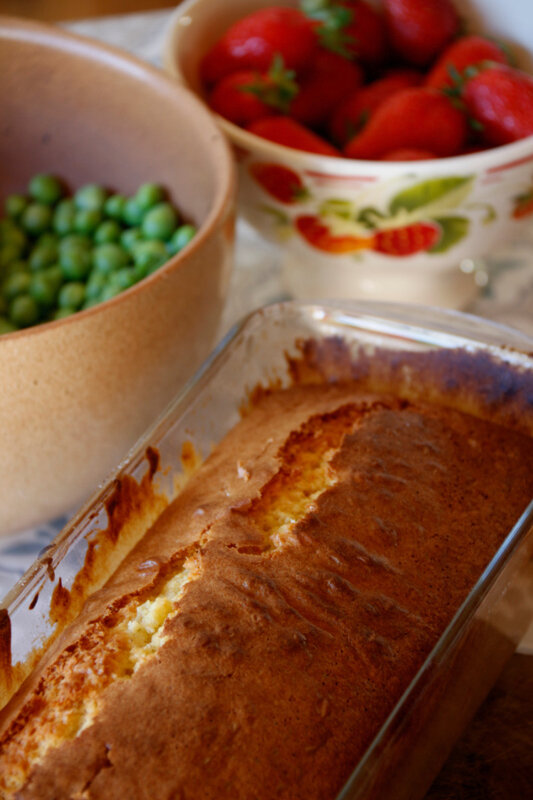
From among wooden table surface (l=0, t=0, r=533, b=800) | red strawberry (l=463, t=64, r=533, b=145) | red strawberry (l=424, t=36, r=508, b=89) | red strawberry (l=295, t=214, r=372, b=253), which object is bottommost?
wooden table surface (l=0, t=0, r=533, b=800)

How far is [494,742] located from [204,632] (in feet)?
1.04

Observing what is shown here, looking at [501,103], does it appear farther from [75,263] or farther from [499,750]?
[499,750]

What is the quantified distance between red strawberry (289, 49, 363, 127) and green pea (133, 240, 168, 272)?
0.94 feet

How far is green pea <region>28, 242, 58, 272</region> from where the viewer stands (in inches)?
44.8

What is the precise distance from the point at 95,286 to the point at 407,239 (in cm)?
40

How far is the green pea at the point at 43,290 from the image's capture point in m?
1.08

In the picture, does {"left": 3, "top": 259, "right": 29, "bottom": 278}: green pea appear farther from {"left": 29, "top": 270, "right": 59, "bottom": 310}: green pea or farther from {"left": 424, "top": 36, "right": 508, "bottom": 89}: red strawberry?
{"left": 424, "top": 36, "right": 508, "bottom": 89}: red strawberry

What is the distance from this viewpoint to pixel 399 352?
3.18 feet

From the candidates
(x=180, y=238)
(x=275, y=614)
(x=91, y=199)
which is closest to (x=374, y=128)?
(x=180, y=238)

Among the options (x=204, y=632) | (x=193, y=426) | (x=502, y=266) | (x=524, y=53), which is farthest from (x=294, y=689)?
(x=524, y=53)

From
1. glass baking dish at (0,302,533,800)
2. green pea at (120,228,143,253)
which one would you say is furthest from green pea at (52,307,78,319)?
glass baking dish at (0,302,533,800)

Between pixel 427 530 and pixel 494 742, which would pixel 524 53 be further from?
pixel 494 742

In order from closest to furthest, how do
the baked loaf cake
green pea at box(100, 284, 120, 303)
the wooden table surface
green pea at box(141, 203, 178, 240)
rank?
the baked loaf cake → the wooden table surface → green pea at box(100, 284, 120, 303) → green pea at box(141, 203, 178, 240)

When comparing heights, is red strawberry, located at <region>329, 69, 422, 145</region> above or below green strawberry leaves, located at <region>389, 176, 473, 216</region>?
above
